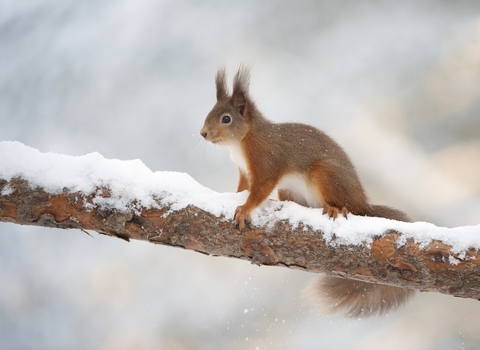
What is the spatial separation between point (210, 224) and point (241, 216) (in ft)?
0.36

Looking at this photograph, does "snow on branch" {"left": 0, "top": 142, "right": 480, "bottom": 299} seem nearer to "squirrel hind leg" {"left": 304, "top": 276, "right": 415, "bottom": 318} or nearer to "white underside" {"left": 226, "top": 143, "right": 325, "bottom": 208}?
"white underside" {"left": 226, "top": 143, "right": 325, "bottom": 208}

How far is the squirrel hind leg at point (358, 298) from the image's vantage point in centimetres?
189

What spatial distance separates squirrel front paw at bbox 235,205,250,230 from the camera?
1.56 m

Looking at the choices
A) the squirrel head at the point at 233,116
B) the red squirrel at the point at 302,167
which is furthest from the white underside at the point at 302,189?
the squirrel head at the point at 233,116

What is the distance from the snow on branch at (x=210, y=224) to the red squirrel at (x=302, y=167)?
0.21m

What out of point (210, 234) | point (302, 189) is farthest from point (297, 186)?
point (210, 234)

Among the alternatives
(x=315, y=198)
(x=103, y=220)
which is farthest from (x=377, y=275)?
(x=103, y=220)

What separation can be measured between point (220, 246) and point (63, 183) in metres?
0.59

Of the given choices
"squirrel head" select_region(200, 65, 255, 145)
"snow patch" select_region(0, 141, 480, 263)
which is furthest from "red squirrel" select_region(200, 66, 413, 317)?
"snow patch" select_region(0, 141, 480, 263)

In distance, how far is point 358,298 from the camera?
1.90 m

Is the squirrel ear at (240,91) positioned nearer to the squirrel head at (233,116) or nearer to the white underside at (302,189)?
the squirrel head at (233,116)

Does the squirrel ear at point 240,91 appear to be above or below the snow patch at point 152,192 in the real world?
above

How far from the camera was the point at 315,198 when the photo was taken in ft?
6.05

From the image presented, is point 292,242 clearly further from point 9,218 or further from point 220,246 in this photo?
point 9,218
